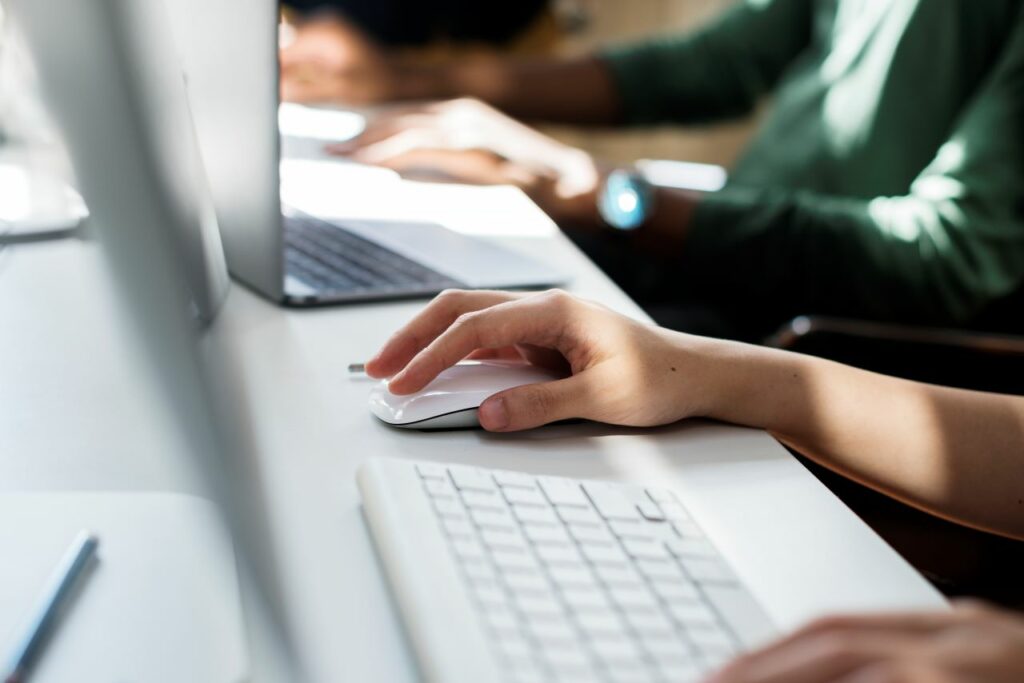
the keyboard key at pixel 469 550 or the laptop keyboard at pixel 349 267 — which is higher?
the laptop keyboard at pixel 349 267

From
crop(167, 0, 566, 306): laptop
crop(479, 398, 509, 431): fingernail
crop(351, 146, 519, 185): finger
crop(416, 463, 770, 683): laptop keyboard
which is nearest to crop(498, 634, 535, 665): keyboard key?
crop(416, 463, 770, 683): laptop keyboard

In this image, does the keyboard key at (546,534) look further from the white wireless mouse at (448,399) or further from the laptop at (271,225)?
the laptop at (271,225)

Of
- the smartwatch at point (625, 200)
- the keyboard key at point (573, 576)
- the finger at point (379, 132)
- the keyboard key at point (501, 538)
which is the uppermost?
the finger at point (379, 132)

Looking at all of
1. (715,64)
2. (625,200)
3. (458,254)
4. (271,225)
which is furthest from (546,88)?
(271,225)

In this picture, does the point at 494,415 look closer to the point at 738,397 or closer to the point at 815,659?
the point at 738,397

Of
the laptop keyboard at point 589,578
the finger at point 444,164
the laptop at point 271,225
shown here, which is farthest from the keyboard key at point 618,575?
the finger at point 444,164

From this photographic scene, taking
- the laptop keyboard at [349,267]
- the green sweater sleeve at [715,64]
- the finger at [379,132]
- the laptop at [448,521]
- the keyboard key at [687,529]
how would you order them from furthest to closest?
the green sweater sleeve at [715,64]
the finger at [379,132]
the laptop keyboard at [349,267]
the keyboard key at [687,529]
the laptop at [448,521]

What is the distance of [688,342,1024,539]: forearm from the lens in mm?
636

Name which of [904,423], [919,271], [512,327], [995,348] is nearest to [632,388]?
[512,327]

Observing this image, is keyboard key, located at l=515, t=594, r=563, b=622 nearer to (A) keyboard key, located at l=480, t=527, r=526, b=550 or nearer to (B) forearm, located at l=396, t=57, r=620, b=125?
(A) keyboard key, located at l=480, t=527, r=526, b=550

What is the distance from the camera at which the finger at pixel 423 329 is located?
656 millimetres

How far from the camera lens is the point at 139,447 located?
1.77 feet

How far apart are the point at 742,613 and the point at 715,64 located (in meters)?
1.43

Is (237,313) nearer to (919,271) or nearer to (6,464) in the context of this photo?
(6,464)
